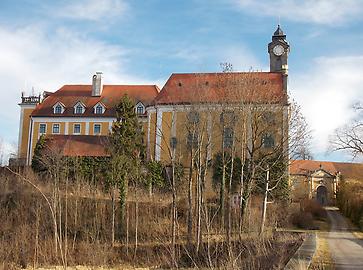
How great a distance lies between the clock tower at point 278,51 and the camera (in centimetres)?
5025

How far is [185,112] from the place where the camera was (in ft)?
116

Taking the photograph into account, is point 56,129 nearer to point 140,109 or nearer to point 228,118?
point 140,109

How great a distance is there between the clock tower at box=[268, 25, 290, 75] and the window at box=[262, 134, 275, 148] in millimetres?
16913

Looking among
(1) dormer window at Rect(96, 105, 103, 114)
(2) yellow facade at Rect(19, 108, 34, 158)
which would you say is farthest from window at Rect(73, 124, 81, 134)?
(2) yellow facade at Rect(19, 108, 34, 158)

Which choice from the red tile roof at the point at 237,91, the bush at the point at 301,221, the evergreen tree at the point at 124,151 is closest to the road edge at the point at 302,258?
the red tile roof at the point at 237,91

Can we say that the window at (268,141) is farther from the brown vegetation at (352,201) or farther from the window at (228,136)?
the brown vegetation at (352,201)

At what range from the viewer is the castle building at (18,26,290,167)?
3200 centimetres

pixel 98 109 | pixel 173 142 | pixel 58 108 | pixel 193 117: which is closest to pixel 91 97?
pixel 98 109

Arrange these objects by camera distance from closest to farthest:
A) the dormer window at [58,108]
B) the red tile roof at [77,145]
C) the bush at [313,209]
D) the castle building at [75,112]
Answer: the bush at [313,209]
the red tile roof at [77,145]
the castle building at [75,112]
the dormer window at [58,108]

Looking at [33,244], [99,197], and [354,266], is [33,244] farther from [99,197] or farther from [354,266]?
[354,266]

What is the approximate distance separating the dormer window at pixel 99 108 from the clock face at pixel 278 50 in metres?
19.9

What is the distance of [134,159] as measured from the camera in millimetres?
34844

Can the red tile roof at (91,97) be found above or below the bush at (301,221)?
above

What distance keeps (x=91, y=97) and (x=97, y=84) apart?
1742 mm
